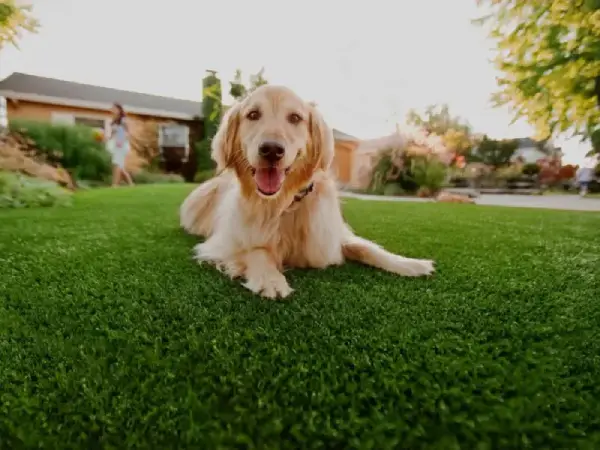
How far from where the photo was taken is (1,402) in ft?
2.59

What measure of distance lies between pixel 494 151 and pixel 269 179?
6.45ft

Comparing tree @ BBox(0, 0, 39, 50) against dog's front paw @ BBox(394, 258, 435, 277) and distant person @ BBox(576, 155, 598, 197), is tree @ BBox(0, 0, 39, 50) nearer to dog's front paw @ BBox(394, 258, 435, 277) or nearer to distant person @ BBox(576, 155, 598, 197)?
dog's front paw @ BBox(394, 258, 435, 277)

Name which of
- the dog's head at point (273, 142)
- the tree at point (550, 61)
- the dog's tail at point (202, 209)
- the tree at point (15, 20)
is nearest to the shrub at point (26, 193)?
the tree at point (15, 20)

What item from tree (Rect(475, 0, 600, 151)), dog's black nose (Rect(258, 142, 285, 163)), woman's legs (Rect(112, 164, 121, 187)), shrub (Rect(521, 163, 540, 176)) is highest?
tree (Rect(475, 0, 600, 151))

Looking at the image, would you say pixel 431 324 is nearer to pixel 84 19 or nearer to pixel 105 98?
pixel 84 19

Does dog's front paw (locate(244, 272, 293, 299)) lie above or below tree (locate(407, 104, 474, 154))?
below

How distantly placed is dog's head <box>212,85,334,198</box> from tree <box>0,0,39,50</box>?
66.1 inches

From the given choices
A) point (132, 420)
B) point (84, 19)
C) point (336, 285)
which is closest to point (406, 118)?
point (336, 285)

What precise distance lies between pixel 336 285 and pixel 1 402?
0.92 meters

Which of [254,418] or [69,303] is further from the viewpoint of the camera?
[69,303]

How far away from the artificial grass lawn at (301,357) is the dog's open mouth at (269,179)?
345 mm

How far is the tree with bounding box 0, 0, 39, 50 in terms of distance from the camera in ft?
7.89

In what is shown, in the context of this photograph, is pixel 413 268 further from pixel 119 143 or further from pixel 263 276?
pixel 119 143

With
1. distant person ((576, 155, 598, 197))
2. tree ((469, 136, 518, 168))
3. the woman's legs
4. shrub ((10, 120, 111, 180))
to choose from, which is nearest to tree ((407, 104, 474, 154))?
tree ((469, 136, 518, 168))
